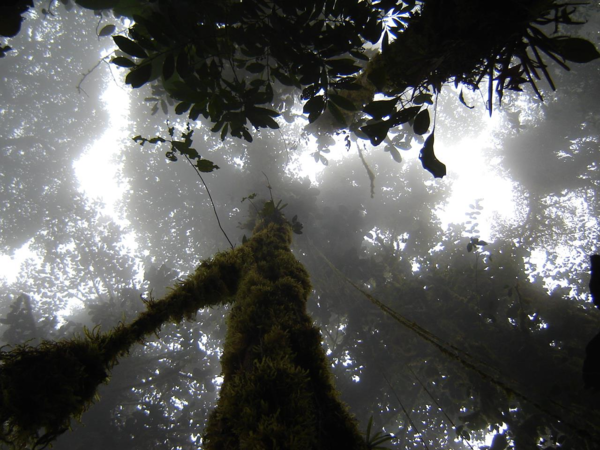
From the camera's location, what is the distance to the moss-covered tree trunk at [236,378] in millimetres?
1716

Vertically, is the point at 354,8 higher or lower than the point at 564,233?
lower

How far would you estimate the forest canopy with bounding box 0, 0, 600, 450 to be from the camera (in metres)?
1.95

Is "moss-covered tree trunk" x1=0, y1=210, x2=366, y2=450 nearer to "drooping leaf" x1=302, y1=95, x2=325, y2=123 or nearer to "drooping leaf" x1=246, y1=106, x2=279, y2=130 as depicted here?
"drooping leaf" x1=246, y1=106, x2=279, y2=130

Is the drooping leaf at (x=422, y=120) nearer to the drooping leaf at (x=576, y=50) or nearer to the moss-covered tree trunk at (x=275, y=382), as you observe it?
the drooping leaf at (x=576, y=50)

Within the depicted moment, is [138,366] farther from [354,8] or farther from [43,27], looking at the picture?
[43,27]

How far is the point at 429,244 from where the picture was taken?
1734cm

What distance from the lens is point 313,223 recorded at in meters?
17.5

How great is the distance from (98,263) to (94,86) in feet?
67.3

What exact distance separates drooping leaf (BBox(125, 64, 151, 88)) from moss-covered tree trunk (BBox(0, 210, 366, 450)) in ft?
6.40

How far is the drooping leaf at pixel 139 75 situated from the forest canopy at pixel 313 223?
0.02m

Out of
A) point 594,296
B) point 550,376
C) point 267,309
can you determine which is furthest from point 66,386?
point 550,376

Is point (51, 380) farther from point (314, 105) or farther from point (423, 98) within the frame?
point (423, 98)

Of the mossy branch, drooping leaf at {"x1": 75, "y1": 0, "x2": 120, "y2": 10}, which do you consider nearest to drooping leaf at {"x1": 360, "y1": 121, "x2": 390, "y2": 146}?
drooping leaf at {"x1": 75, "y1": 0, "x2": 120, "y2": 10}

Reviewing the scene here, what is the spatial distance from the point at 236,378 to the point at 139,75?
2425 millimetres
